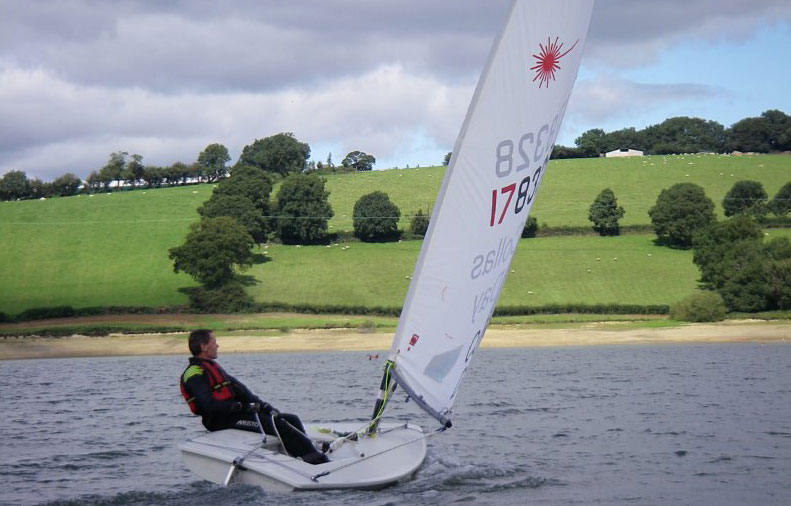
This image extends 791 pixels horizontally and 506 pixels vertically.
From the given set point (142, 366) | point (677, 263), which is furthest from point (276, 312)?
point (677, 263)

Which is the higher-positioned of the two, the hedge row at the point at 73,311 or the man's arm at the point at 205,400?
the man's arm at the point at 205,400

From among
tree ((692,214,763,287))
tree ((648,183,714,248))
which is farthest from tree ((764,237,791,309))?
tree ((648,183,714,248))

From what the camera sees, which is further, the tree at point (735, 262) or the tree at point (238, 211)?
the tree at point (238, 211)

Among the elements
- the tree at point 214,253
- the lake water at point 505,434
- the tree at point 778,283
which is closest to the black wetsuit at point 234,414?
the lake water at point 505,434

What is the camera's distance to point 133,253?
80.0 m

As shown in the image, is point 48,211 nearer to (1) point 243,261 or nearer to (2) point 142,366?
(1) point 243,261

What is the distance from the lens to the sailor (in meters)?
A: 12.6

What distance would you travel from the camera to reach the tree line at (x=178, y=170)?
118 metres

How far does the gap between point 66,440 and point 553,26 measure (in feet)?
43.7

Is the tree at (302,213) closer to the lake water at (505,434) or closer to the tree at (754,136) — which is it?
the lake water at (505,434)

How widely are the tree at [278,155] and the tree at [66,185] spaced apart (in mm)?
21119

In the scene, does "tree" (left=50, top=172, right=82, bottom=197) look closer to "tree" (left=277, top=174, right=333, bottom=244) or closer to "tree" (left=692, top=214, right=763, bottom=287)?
"tree" (left=277, top=174, right=333, bottom=244)

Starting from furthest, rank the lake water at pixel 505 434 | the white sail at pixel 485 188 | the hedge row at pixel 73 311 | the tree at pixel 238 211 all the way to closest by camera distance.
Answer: the tree at pixel 238 211 → the hedge row at pixel 73 311 → the lake water at pixel 505 434 → the white sail at pixel 485 188

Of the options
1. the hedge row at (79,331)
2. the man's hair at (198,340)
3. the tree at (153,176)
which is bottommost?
the hedge row at (79,331)
